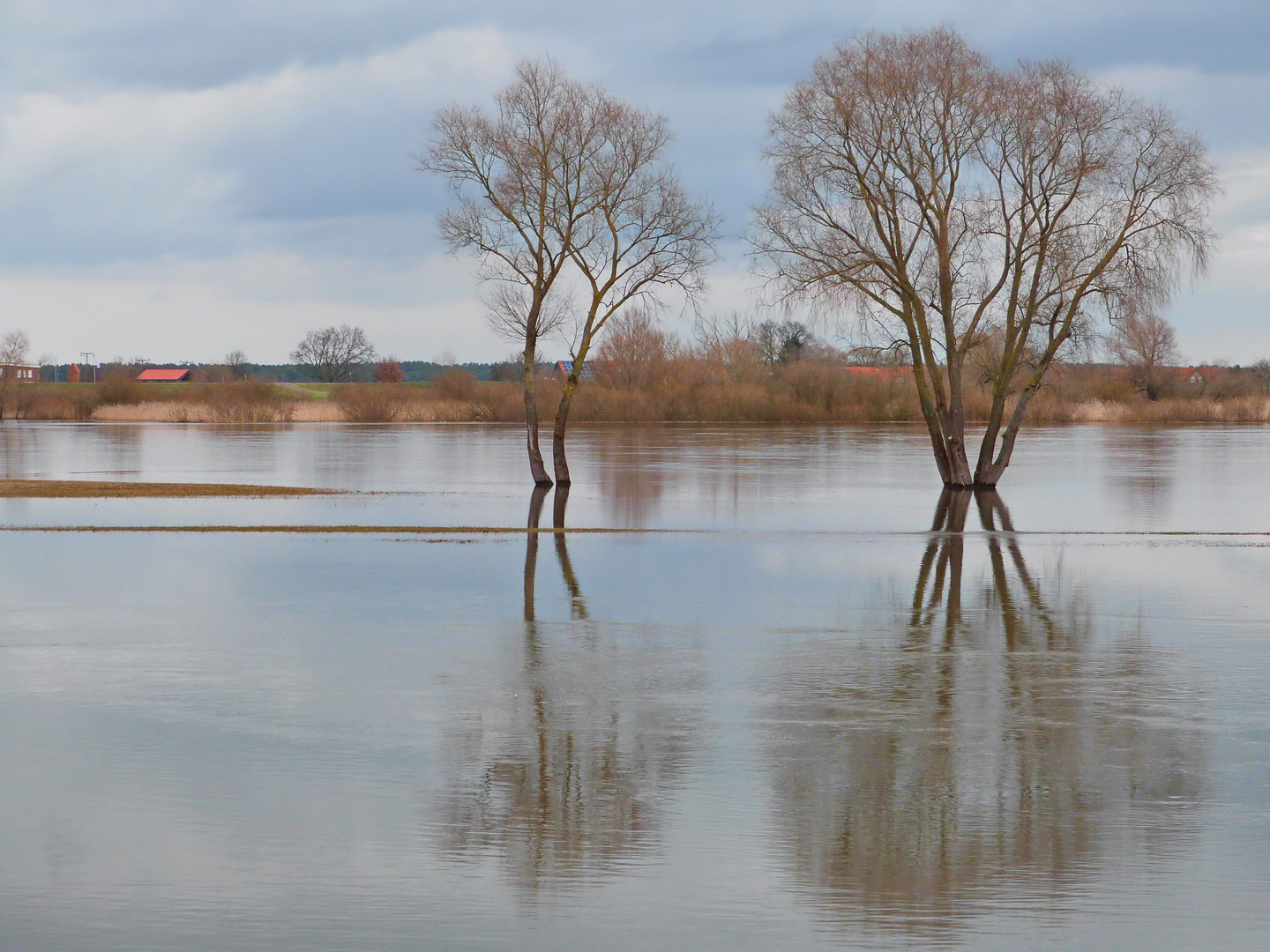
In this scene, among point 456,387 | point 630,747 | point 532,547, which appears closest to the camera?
point 630,747

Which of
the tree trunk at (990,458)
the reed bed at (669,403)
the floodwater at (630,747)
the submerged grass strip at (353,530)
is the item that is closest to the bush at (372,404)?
the reed bed at (669,403)

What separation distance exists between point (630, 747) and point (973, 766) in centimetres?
211

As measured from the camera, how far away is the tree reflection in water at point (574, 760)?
6.81 metres

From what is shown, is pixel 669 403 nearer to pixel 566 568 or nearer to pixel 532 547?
pixel 532 547

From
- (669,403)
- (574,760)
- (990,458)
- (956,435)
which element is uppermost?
(669,403)

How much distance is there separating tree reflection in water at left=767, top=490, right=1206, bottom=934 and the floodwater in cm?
4

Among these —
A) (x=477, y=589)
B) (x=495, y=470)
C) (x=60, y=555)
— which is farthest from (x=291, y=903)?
(x=495, y=470)

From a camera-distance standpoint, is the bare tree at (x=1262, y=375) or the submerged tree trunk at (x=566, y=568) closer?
the submerged tree trunk at (x=566, y=568)

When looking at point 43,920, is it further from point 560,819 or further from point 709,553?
point 709,553

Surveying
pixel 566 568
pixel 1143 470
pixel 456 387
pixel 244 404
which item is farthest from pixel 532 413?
pixel 244 404

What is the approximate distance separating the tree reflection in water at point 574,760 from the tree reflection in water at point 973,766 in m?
0.74

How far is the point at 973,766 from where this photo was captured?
326 inches

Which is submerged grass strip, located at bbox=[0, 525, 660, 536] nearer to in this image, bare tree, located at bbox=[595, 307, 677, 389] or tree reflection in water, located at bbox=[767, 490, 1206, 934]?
tree reflection in water, located at bbox=[767, 490, 1206, 934]

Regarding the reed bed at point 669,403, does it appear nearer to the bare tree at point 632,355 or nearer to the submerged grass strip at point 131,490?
the bare tree at point 632,355
